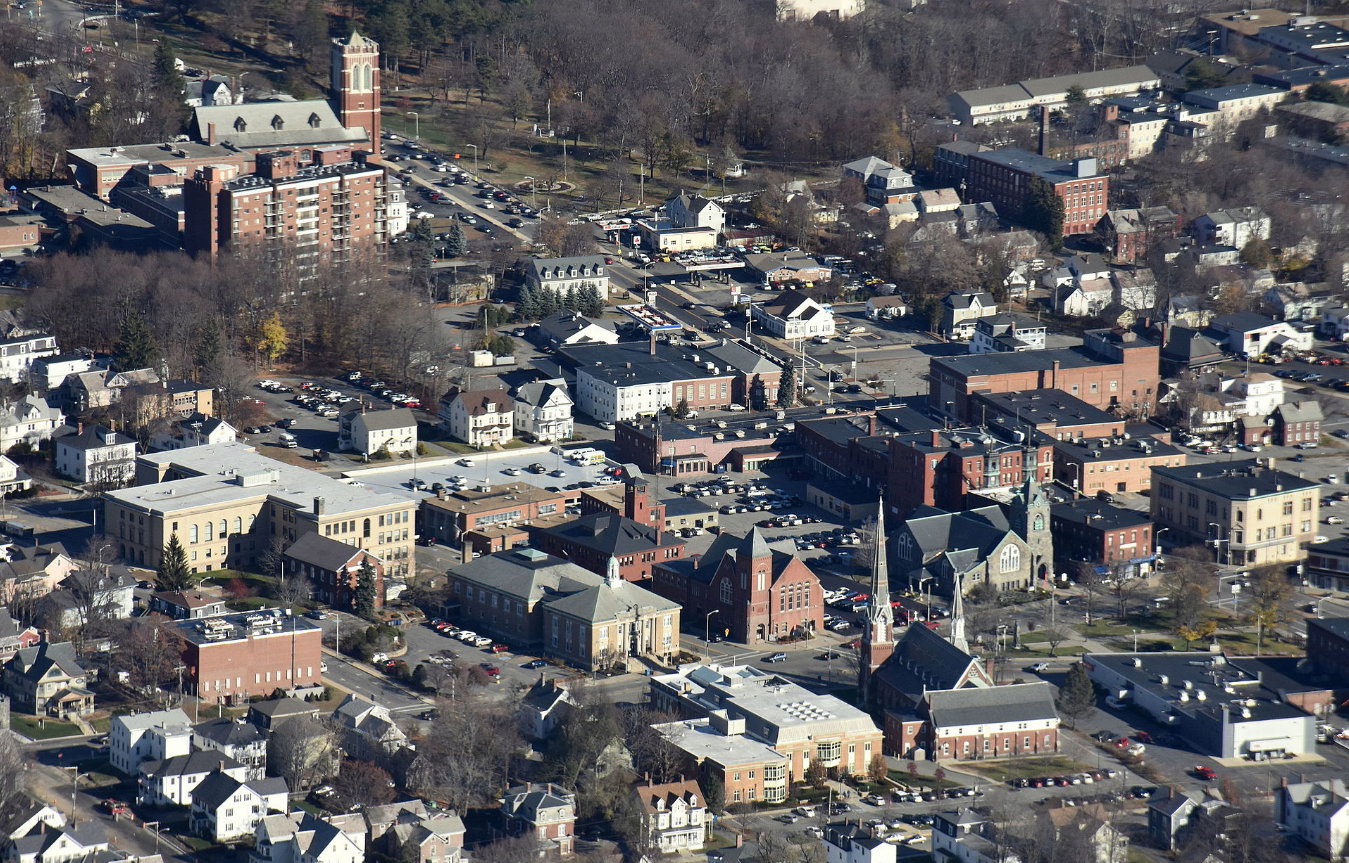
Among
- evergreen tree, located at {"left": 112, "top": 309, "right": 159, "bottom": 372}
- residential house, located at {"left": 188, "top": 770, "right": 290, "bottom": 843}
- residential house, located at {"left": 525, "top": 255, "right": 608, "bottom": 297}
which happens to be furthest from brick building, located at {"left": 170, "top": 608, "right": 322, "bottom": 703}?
residential house, located at {"left": 525, "top": 255, "right": 608, "bottom": 297}

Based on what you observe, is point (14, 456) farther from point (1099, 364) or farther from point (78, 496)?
point (1099, 364)

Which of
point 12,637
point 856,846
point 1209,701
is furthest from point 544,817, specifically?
point 1209,701

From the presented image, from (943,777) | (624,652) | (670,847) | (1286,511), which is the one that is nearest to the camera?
(670,847)

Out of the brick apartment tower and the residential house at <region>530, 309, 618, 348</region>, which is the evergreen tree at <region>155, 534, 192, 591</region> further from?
the residential house at <region>530, 309, 618, 348</region>

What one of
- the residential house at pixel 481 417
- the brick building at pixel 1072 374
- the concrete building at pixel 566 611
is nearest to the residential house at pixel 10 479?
the residential house at pixel 481 417

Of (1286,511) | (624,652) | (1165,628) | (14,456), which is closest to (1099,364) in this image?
(1286,511)
